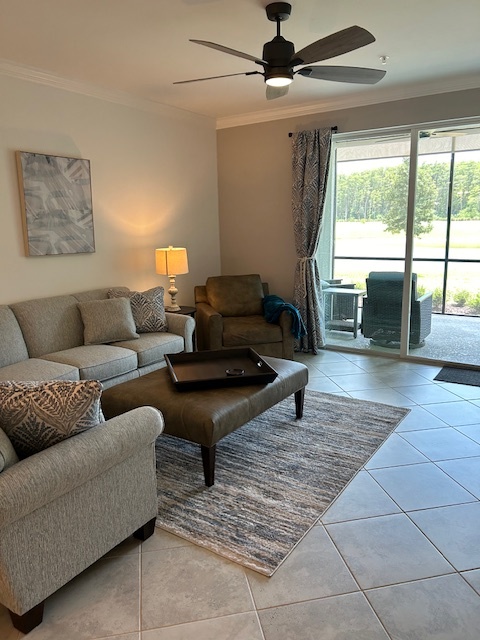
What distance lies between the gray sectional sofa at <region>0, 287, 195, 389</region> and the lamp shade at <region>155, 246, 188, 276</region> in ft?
2.42

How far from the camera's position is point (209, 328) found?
186 inches

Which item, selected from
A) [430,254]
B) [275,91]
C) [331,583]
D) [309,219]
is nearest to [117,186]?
[309,219]

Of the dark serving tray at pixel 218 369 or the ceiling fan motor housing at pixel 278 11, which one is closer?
the ceiling fan motor housing at pixel 278 11

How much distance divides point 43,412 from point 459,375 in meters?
3.93

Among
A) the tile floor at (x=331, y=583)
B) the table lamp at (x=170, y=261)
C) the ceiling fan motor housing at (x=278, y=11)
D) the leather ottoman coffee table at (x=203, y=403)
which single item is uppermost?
the ceiling fan motor housing at (x=278, y=11)

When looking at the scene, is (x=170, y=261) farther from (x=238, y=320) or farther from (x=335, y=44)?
(x=335, y=44)

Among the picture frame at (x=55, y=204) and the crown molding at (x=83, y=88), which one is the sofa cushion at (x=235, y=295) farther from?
the crown molding at (x=83, y=88)

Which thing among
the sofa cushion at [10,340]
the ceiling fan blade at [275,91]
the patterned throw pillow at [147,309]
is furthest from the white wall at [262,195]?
the sofa cushion at [10,340]

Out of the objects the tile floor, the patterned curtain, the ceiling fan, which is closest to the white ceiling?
the ceiling fan

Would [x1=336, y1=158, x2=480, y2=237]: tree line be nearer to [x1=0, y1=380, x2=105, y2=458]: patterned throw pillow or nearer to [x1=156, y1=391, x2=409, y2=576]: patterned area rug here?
[x1=156, y1=391, x2=409, y2=576]: patterned area rug

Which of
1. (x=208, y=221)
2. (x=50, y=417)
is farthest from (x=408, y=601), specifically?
(x=208, y=221)

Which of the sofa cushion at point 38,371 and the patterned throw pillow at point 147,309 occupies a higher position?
the patterned throw pillow at point 147,309

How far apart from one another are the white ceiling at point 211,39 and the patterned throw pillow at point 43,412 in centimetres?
220

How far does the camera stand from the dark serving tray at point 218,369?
2.98m
